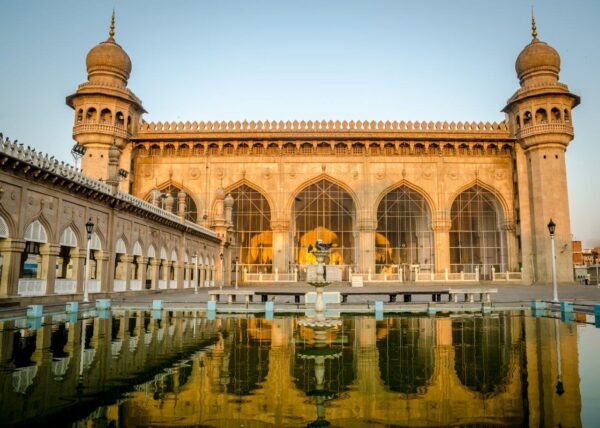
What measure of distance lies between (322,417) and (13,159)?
10.6 meters

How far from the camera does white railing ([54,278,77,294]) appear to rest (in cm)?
1359

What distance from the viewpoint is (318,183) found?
31.4 m

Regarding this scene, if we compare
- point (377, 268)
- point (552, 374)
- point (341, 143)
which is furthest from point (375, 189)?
point (552, 374)

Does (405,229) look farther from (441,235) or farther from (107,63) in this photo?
(107,63)

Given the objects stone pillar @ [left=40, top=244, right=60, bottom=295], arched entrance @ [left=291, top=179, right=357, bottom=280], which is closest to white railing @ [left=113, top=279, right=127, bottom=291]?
stone pillar @ [left=40, top=244, right=60, bottom=295]

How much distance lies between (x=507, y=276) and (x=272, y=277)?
1460 centimetres

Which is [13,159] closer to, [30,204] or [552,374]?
[30,204]

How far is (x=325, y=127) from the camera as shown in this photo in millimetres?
30656

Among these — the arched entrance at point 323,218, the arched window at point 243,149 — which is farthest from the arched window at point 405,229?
the arched window at point 243,149

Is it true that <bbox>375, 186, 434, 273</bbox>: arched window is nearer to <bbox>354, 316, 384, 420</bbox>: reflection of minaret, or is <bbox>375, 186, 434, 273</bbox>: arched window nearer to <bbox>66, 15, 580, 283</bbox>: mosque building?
<bbox>66, 15, 580, 283</bbox>: mosque building

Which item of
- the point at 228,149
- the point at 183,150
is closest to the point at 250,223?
the point at 228,149

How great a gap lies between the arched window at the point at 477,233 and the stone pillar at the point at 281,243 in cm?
1079

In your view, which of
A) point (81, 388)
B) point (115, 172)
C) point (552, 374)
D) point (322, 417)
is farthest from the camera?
point (115, 172)

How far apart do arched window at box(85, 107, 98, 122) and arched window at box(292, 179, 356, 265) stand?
1326cm
